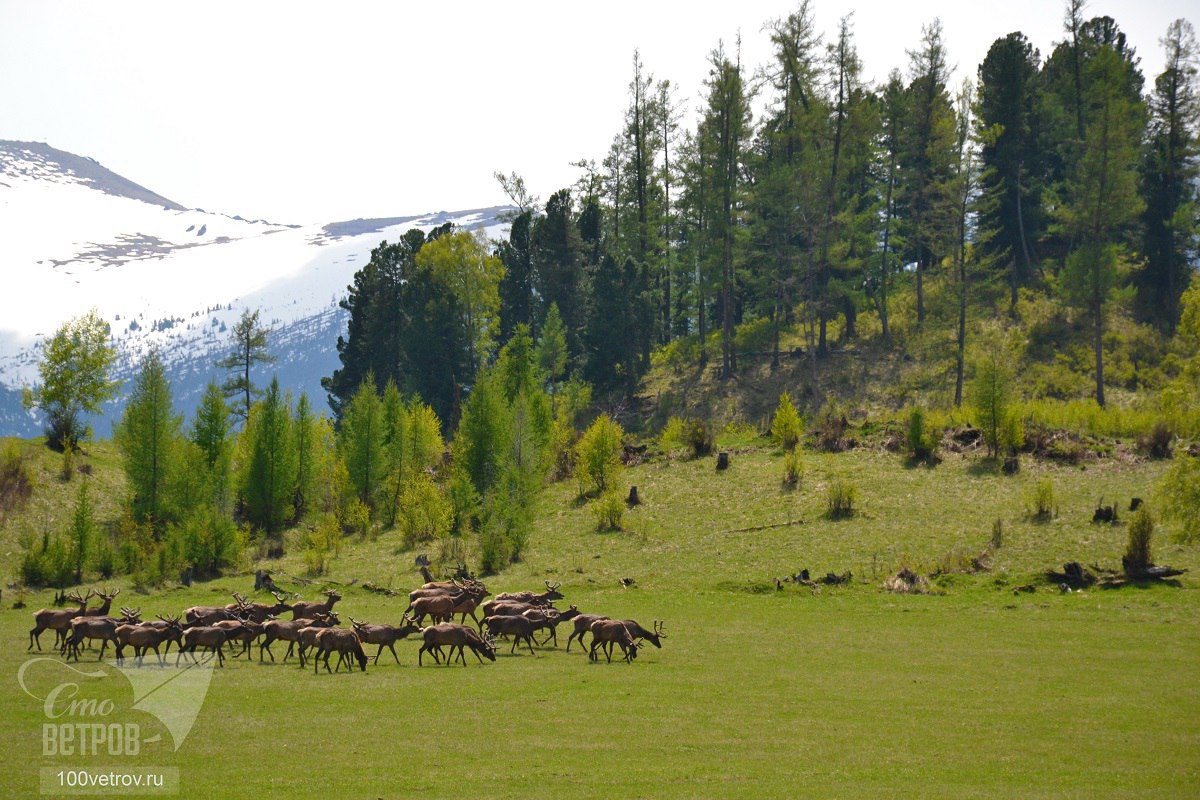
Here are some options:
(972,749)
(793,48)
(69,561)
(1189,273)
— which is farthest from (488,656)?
(1189,273)

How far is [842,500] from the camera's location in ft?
161

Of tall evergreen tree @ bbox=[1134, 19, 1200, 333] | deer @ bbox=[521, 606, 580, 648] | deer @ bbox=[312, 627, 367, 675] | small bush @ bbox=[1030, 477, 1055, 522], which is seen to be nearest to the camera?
deer @ bbox=[312, 627, 367, 675]

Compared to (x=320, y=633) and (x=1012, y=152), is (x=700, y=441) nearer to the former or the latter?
(x=1012, y=152)

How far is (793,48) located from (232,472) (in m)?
50.6

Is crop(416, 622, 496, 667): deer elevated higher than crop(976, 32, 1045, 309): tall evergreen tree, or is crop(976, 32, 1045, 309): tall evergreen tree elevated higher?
crop(976, 32, 1045, 309): tall evergreen tree

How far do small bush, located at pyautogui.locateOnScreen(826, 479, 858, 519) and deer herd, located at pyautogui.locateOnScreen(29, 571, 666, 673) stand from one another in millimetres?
19858

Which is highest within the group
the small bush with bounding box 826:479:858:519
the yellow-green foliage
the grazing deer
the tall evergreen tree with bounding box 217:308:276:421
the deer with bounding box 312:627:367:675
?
the tall evergreen tree with bounding box 217:308:276:421

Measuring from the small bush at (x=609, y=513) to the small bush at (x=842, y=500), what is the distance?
10506 mm

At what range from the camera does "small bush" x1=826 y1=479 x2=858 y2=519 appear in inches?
1913

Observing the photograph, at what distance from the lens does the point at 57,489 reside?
212 feet

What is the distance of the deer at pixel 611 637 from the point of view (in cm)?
2683

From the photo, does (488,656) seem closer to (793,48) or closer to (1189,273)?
(793,48)

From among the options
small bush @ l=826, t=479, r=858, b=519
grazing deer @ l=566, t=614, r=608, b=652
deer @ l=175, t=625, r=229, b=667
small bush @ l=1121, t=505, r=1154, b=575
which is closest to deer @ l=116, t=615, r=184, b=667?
deer @ l=175, t=625, r=229, b=667

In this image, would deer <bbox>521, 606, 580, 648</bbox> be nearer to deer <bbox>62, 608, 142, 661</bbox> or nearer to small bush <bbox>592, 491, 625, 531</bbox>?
deer <bbox>62, 608, 142, 661</bbox>
